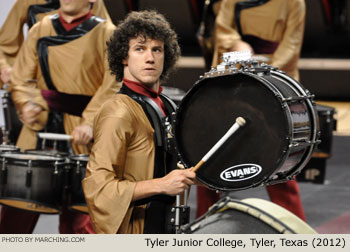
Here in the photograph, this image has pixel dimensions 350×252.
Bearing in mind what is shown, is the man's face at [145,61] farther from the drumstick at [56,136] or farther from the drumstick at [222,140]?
the drumstick at [56,136]

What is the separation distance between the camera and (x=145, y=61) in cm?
226

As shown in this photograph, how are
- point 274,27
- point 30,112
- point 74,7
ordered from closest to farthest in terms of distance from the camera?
point 74,7, point 30,112, point 274,27

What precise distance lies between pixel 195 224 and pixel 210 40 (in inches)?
150

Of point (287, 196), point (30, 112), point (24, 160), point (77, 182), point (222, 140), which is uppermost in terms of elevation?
point (222, 140)

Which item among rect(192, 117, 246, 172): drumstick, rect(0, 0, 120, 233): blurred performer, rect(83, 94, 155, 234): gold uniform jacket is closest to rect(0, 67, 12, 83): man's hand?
rect(0, 0, 120, 233): blurred performer

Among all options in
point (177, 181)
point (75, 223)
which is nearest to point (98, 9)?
point (75, 223)

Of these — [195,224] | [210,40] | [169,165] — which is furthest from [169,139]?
[210,40]

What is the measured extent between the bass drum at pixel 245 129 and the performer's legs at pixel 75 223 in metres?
1.55

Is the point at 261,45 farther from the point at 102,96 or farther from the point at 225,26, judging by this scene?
the point at 102,96

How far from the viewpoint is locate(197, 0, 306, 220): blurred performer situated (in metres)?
4.46

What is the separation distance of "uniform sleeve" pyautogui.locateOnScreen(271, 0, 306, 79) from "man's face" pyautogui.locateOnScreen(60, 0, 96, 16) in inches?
52.0

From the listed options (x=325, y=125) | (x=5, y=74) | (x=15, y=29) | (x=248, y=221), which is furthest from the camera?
(x=325, y=125)

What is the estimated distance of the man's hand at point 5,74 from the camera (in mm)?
3910

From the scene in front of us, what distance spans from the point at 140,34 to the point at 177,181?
0.46m
